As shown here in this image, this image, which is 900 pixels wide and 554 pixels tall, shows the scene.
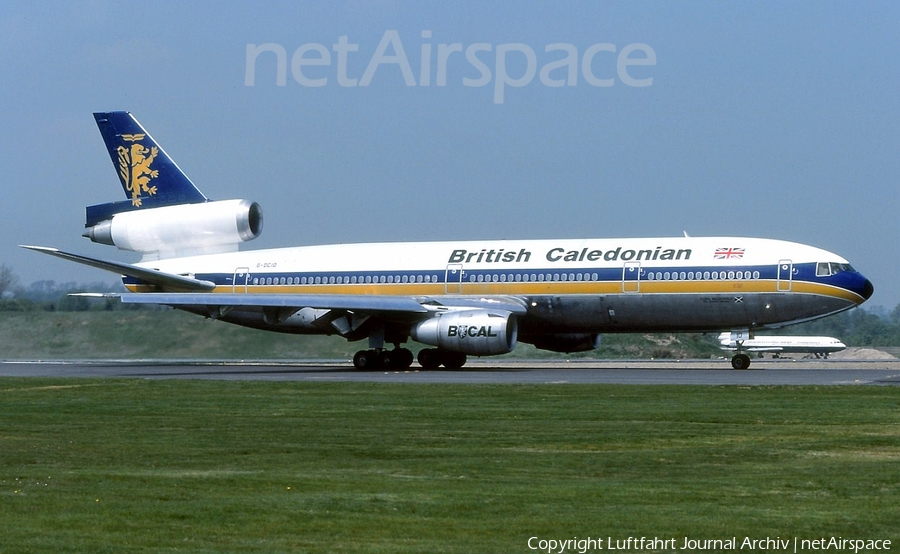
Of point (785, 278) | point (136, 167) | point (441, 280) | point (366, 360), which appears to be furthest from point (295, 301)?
point (785, 278)

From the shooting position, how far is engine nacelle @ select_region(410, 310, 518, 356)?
33.9 metres

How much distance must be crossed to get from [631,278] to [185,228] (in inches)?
638

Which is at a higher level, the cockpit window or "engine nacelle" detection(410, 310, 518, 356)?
the cockpit window

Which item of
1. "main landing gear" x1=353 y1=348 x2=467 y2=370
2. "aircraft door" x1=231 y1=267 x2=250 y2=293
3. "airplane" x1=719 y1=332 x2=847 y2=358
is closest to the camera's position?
"main landing gear" x1=353 y1=348 x2=467 y2=370

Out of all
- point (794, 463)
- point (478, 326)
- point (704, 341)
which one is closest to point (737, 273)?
point (478, 326)

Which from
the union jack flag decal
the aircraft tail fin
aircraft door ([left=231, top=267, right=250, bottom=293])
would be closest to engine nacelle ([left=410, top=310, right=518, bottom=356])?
the union jack flag decal

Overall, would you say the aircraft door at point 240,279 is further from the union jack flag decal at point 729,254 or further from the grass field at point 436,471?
the grass field at point 436,471

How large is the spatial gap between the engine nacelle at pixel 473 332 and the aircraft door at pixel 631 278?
347 centimetres

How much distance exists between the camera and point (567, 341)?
3900 cm

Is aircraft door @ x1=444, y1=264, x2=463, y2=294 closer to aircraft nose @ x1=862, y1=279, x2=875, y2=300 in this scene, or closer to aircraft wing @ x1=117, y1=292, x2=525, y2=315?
aircraft wing @ x1=117, y1=292, x2=525, y2=315

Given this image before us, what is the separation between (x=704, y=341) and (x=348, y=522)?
6006 centimetres

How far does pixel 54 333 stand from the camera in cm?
4644

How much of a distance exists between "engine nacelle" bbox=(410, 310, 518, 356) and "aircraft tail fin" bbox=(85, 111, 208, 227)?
1204 cm

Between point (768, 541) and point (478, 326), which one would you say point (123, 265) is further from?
point (768, 541)
